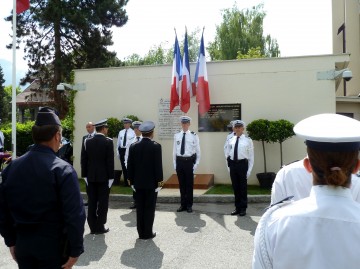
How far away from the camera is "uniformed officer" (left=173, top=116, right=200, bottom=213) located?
957cm

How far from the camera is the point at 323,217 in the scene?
63.6 inches

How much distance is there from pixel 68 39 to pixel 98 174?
69.5ft

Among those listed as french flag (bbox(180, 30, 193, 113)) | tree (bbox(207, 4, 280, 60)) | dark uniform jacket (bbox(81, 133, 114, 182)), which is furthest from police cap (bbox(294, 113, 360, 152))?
tree (bbox(207, 4, 280, 60))

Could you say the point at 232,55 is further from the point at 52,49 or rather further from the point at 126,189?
the point at 126,189

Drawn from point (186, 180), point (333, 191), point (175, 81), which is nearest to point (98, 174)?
point (186, 180)

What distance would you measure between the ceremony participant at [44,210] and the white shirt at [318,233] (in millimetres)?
1956

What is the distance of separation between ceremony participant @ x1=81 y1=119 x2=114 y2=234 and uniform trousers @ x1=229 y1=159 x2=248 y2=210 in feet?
9.59

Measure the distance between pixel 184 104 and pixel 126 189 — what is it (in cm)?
315

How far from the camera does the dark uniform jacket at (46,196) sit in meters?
3.20

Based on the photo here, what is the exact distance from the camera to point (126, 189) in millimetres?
12227

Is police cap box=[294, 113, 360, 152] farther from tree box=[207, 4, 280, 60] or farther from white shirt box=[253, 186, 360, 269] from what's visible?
tree box=[207, 4, 280, 60]

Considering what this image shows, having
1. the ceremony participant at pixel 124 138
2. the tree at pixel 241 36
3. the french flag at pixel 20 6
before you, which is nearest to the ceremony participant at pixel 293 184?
the ceremony participant at pixel 124 138

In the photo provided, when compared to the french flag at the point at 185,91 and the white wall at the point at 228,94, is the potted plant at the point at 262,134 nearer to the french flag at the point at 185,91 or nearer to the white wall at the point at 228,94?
the white wall at the point at 228,94

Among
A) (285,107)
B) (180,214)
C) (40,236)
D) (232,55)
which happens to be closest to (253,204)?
(180,214)
